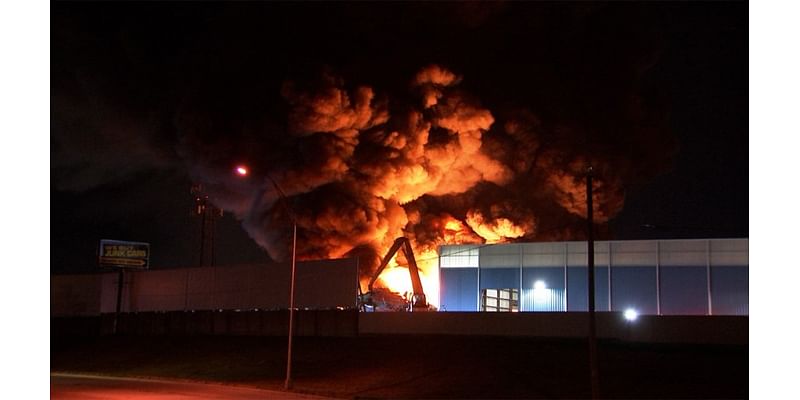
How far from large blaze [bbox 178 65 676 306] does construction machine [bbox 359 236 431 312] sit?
189 cm

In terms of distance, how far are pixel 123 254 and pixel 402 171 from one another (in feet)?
76.0

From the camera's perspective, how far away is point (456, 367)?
30.4 metres

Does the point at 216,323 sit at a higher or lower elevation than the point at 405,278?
lower

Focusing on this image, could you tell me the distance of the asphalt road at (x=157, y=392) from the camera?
981 inches

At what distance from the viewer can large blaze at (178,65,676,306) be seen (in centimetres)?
4788

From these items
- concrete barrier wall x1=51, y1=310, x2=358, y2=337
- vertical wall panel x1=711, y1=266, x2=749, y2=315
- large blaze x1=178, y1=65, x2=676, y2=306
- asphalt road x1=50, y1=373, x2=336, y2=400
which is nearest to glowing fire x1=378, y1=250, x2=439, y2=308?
large blaze x1=178, y1=65, x2=676, y2=306

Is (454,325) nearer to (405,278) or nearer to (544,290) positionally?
(544,290)

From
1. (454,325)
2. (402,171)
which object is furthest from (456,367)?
(402,171)

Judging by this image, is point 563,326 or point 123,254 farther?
point 123,254

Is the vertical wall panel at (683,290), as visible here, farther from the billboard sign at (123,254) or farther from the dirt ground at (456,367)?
the billboard sign at (123,254)

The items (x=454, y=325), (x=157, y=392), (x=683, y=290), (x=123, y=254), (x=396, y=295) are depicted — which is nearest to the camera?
(x=157, y=392)

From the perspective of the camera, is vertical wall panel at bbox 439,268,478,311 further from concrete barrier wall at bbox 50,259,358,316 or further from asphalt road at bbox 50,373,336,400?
asphalt road at bbox 50,373,336,400

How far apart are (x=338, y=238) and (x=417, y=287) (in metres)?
6.20

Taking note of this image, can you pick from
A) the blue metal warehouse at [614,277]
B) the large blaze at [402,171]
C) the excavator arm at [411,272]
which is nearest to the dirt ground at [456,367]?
the excavator arm at [411,272]
